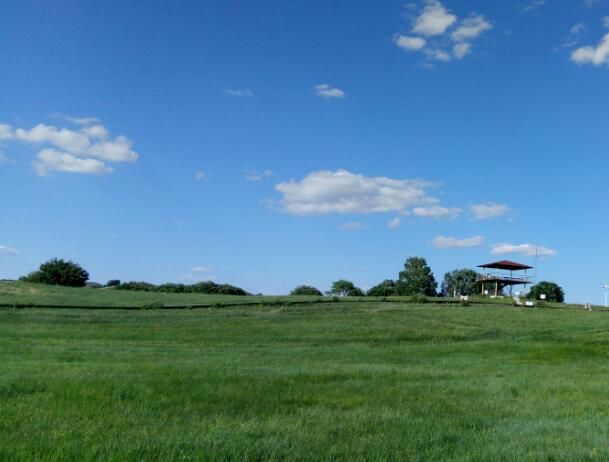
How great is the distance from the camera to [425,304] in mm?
61188

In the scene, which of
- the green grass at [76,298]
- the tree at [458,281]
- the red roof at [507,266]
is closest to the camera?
the green grass at [76,298]

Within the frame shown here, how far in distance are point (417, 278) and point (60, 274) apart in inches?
2907

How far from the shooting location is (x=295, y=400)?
13852 mm

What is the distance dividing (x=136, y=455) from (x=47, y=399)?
5178 millimetres

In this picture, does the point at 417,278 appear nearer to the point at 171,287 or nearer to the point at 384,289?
the point at 384,289

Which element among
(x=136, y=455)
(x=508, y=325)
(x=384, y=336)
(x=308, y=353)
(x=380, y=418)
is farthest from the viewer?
(x=508, y=325)

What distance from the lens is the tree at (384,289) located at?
131812 mm

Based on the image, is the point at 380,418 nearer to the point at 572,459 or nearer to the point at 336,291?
the point at 572,459

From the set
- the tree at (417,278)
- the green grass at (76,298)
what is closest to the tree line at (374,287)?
the tree at (417,278)

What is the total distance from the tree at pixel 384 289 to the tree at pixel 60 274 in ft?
188

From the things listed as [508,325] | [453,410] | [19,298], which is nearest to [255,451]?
[453,410]

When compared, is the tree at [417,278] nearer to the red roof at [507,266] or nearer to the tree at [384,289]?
the tree at [384,289]

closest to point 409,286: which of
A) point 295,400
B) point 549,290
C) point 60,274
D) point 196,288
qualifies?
point 549,290

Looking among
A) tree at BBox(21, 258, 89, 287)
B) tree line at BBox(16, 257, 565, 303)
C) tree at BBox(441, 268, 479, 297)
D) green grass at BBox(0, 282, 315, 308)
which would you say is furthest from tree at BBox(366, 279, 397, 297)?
green grass at BBox(0, 282, 315, 308)
